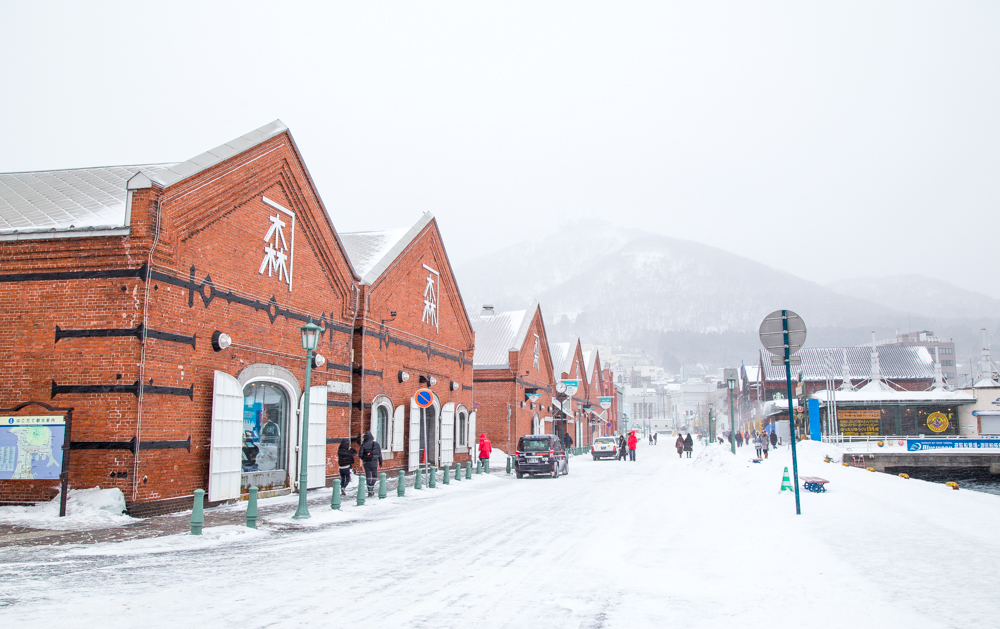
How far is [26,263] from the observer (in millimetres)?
13562

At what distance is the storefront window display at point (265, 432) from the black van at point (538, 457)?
10929mm

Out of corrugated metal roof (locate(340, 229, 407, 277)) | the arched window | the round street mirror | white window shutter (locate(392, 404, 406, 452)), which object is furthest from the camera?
white window shutter (locate(392, 404, 406, 452))

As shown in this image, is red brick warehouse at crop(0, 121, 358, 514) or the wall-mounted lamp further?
the wall-mounted lamp

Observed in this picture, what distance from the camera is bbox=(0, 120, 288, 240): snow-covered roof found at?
13562 millimetres

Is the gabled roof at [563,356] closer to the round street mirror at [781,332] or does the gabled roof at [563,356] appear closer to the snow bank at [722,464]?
the snow bank at [722,464]

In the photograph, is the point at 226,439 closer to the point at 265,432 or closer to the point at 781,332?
the point at 265,432

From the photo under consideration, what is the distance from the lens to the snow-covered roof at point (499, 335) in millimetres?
39344

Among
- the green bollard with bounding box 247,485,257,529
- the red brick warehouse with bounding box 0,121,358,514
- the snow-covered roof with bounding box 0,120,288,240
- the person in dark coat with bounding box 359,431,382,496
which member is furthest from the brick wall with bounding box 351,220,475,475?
the green bollard with bounding box 247,485,257,529

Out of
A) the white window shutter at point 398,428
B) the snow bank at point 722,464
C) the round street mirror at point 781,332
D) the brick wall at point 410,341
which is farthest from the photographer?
the snow bank at point 722,464

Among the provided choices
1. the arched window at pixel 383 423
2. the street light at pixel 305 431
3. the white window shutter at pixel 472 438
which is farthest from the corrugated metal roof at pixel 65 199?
the white window shutter at pixel 472 438

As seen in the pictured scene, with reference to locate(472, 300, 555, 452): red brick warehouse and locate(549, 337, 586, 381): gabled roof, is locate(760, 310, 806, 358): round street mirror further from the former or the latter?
locate(549, 337, 586, 381): gabled roof

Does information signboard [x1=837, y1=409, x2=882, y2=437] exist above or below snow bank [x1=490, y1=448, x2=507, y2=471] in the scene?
above

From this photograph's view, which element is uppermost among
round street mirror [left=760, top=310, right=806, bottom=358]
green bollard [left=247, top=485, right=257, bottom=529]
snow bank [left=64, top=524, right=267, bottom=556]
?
round street mirror [left=760, top=310, right=806, bottom=358]

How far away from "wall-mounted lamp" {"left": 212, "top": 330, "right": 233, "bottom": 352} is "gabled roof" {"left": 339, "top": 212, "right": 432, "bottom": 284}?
7004 mm
